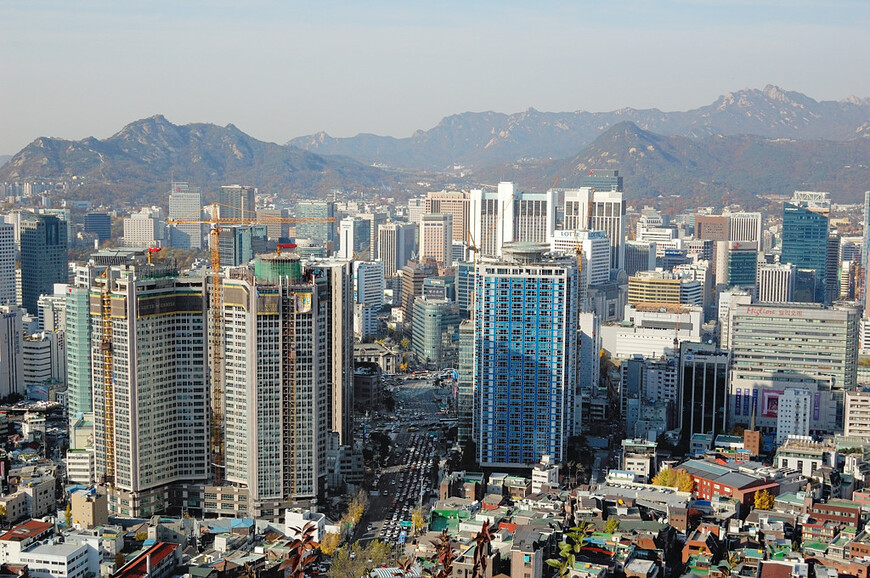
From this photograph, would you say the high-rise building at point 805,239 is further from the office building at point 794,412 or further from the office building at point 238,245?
the office building at point 794,412

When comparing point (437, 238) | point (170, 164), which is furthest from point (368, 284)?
point (170, 164)

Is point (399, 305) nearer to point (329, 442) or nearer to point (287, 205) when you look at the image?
point (329, 442)

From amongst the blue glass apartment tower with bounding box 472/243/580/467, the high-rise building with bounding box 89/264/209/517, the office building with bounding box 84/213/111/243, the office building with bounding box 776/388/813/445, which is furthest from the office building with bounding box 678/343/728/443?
the office building with bounding box 84/213/111/243

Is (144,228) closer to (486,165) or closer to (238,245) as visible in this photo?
(238,245)

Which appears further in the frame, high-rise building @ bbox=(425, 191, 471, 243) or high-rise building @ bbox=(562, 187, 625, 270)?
high-rise building @ bbox=(425, 191, 471, 243)

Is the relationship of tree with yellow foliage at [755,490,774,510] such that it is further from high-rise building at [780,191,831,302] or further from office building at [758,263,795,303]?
high-rise building at [780,191,831,302]

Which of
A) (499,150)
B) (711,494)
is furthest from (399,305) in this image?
(499,150)
